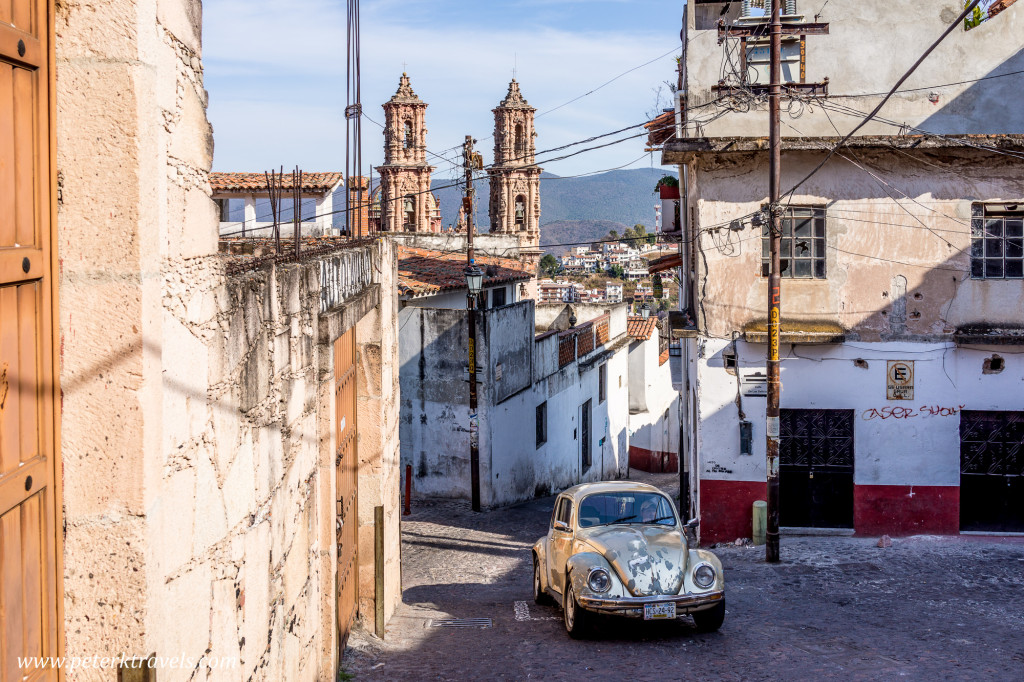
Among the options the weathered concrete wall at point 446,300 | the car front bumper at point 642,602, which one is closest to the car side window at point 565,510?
the car front bumper at point 642,602

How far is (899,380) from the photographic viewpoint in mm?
14391

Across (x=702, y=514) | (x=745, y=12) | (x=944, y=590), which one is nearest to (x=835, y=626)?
(x=944, y=590)

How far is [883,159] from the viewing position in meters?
14.5

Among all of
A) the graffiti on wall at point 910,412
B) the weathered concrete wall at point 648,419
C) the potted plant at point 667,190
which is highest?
the potted plant at point 667,190

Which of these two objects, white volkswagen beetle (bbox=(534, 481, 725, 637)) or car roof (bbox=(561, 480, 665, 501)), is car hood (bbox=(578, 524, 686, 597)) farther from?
car roof (bbox=(561, 480, 665, 501))

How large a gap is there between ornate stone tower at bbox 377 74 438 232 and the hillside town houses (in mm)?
19881

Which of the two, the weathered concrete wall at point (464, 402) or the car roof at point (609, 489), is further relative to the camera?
the weathered concrete wall at point (464, 402)

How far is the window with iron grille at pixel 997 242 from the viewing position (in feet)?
46.9

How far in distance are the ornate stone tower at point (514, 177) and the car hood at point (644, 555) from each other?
43172 mm

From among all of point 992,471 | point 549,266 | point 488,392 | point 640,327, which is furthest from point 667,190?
point 549,266

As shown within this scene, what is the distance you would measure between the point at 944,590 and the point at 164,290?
10.8m

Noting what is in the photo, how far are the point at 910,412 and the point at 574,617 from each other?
711cm

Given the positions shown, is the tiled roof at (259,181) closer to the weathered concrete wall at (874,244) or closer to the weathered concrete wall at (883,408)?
the weathered concrete wall at (874,244)

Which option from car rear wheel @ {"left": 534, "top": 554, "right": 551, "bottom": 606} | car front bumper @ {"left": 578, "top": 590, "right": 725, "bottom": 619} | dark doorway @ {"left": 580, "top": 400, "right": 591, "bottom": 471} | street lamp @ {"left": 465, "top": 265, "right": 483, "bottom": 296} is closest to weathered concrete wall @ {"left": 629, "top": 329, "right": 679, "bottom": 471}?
dark doorway @ {"left": 580, "top": 400, "right": 591, "bottom": 471}
